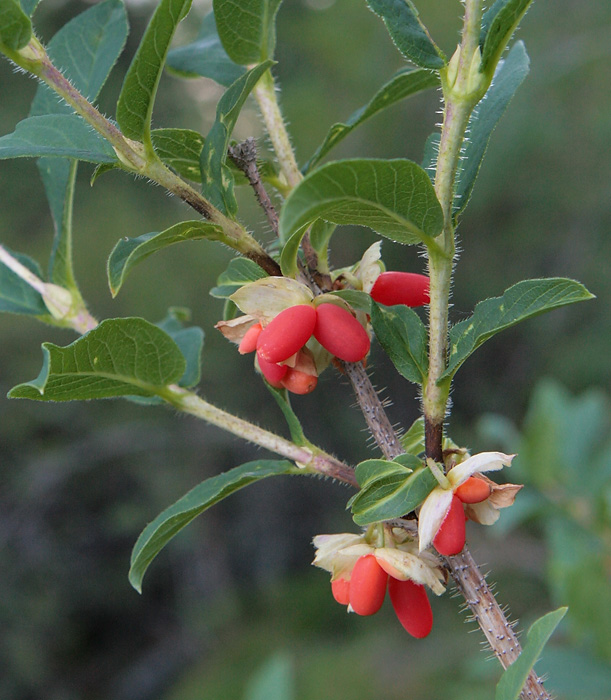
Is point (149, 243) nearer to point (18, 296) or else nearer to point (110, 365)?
point (110, 365)


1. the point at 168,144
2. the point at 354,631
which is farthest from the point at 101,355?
the point at 354,631

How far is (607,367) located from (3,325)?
240 inches

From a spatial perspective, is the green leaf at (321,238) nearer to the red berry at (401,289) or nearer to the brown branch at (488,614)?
the red berry at (401,289)

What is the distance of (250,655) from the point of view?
6641mm

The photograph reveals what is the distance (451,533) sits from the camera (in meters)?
0.56

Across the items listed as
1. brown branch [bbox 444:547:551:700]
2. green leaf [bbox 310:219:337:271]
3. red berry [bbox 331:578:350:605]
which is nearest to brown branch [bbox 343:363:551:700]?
brown branch [bbox 444:547:551:700]

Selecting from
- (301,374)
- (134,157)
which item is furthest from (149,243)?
(301,374)

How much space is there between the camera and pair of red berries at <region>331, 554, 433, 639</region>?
608 mm

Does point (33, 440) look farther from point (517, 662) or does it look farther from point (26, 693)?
point (517, 662)

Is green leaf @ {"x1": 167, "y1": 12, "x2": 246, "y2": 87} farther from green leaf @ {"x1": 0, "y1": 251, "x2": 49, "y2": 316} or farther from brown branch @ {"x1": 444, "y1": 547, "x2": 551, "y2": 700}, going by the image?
brown branch @ {"x1": 444, "y1": 547, "x2": 551, "y2": 700}

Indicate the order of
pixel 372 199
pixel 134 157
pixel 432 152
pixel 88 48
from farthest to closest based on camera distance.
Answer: pixel 88 48, pixel 432 152, pixel 134 157, pixel 372 199

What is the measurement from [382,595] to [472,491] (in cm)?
14

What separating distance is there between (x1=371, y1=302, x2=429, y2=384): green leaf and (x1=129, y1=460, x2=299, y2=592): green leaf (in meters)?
0.17

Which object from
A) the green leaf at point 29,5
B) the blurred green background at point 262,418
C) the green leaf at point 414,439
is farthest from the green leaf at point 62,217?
the blurred green background at point 262,418
